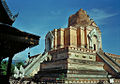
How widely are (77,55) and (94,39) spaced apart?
9335 millimetres

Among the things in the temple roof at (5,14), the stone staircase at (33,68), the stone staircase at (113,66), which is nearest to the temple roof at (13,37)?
the temple roof at (5,14)

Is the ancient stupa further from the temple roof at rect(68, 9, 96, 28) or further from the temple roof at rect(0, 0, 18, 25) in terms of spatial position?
the temple roof at rect(0, 0, 18, 25)

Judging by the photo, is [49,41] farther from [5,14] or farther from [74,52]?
[5,14]

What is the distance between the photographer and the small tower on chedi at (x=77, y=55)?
17578 millimetres

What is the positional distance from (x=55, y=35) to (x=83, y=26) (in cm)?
708

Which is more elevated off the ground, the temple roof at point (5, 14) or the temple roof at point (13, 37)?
the temple roof at point (5, 14)

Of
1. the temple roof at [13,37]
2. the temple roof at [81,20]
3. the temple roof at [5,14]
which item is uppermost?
the temple roof at [81,20]

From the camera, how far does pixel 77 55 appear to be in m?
22.3

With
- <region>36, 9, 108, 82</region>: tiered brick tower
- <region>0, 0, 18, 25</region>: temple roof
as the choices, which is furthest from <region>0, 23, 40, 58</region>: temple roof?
<region>36, 9, 108, 82</region>: tiered brick tower

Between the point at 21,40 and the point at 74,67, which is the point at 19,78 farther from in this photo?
the point at 21,40

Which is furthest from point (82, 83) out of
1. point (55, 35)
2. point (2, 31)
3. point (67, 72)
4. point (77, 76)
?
point (55, 35)

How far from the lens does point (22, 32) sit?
18.2 feet

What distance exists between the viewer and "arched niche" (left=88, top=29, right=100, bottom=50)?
2797 centimetres

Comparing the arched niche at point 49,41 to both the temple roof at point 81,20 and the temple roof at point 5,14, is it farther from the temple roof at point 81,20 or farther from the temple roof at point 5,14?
the temple roof at point 5,14
